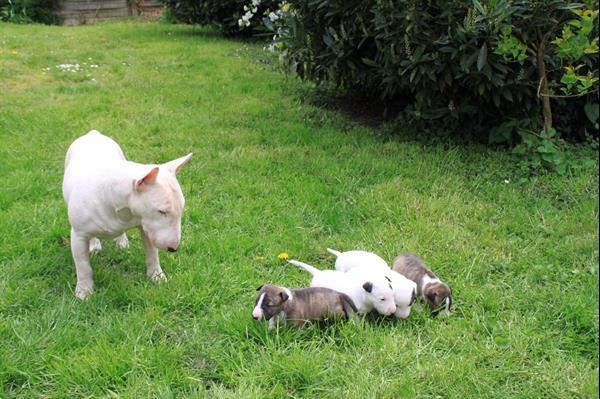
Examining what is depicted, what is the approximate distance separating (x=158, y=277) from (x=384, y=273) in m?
1.49

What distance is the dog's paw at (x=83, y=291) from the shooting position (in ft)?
11.2

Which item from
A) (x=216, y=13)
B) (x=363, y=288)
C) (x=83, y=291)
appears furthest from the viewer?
(x=216, y=13)

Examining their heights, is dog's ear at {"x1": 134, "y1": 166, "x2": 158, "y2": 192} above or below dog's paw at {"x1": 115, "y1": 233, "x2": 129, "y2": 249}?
above

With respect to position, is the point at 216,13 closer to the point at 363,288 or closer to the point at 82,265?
the point at 82,265

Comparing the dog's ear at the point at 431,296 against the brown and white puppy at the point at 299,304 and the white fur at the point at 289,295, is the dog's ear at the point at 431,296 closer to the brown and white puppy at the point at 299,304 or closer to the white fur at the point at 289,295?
the brown and white puppy at the point at 299,304

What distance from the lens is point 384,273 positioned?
10.6 ft

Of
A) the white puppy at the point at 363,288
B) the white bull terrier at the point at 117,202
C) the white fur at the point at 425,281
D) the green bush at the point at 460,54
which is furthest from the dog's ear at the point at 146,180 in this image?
the green bush at the point at 460,54

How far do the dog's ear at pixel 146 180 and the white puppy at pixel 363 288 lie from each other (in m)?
1.13

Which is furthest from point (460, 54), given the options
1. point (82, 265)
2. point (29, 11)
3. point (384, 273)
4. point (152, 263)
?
point (29, 11)

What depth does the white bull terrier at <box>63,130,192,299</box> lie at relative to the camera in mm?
3047

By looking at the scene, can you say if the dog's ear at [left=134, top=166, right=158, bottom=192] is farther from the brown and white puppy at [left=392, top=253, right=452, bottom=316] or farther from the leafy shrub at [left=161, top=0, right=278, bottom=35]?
the leafy shrub at [left=161, top=0, right=278, bottom=35]

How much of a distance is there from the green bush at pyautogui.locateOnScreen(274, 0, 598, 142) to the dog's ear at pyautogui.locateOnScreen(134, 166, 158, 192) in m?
3.20

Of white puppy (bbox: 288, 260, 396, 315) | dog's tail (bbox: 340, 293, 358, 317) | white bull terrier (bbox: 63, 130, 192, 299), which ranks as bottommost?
dog's tail (bbox: 340, 293, 358, 317)

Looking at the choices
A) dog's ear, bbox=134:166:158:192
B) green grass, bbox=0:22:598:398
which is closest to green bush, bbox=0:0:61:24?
green grass, bbox=0:22:598:398
